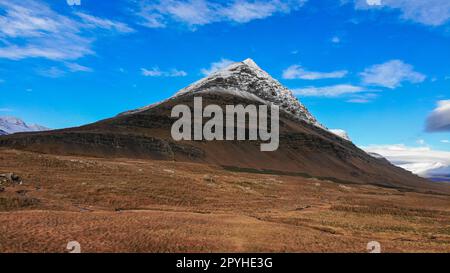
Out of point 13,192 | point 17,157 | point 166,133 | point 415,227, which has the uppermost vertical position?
point 166,133

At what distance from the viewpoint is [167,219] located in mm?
37812

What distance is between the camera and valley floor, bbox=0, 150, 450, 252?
92.8 feet

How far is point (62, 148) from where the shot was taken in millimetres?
135875

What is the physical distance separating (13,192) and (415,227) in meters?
47.7

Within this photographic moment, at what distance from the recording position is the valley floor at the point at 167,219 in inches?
1113

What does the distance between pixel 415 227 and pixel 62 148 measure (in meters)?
121
